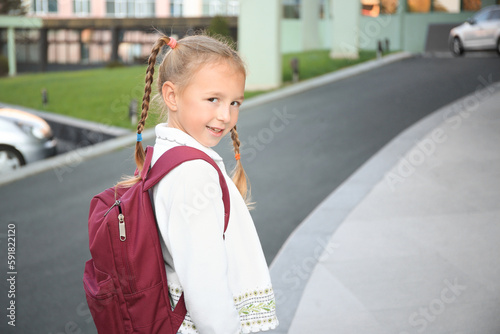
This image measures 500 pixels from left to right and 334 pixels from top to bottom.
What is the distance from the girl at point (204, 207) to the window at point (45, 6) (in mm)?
51170

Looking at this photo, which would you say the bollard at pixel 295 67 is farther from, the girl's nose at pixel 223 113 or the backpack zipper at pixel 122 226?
the backpack zipper at pixel 122 226

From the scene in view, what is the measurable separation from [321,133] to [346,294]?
671cm

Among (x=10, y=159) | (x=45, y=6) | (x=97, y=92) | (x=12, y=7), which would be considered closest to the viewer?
(x=10, y=159)

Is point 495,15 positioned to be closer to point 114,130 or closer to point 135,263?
point 114,130

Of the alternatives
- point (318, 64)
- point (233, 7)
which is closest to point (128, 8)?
point (233, 7)

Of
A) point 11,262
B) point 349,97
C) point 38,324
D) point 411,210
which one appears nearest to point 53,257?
point 11,262

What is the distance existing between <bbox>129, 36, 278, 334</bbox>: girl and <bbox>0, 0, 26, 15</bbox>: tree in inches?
1686

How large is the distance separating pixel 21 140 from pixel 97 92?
10754 mm

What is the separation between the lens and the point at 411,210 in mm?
6039

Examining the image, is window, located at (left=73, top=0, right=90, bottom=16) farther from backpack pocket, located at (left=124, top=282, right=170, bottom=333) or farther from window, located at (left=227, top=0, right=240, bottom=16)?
backpack pocket, located at (left=124, top=282, right=170, bottom=333)

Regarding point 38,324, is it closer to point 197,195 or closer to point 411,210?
point 197,195

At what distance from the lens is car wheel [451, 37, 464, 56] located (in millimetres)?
21922

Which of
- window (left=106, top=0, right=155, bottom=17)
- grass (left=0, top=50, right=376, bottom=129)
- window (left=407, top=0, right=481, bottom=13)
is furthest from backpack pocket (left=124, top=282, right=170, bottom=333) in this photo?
window (left=106, top=0, right=155, bottom=17)

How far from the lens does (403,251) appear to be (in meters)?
4.97
